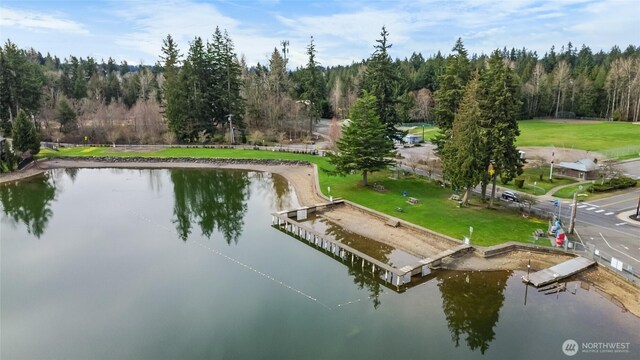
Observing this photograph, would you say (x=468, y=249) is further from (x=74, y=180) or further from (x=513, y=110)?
(x=74, y=180)

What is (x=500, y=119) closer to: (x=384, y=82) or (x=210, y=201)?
(x=384, y=82)

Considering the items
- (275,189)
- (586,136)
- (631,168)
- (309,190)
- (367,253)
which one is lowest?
(367,253)

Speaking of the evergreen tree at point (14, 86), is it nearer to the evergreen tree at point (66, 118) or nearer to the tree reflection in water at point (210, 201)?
the evergreen tree at point (66, 118)

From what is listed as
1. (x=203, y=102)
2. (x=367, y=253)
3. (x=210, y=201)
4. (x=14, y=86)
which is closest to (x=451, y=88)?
(x=367, y=253)

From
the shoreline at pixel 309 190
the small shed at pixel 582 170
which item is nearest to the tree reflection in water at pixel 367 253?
the shoreline at pixel 309 190

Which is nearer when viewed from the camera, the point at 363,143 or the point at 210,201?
the point at 363,143

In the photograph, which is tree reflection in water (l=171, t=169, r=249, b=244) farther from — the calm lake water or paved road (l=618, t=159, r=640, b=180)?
paved road (l=618, t=159, r=640, b=180)

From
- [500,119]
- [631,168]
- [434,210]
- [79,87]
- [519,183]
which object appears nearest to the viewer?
[500,119]
